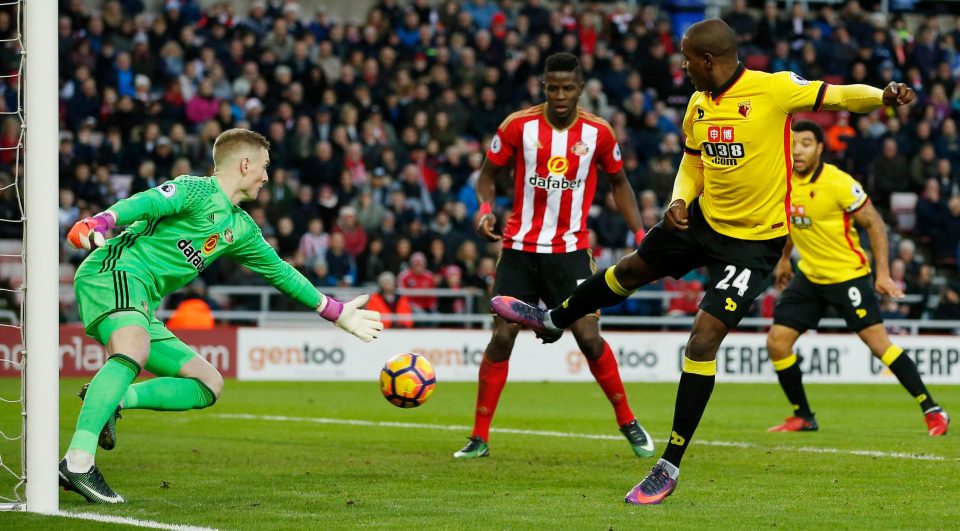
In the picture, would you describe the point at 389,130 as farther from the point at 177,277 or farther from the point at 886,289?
the point at 177,277

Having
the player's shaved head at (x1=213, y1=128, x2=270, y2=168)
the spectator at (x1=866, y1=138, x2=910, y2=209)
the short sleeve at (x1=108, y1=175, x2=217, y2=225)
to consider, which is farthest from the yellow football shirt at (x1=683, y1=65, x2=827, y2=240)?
the spectator at (x1=866, y1=138, x2=910, y2=209)

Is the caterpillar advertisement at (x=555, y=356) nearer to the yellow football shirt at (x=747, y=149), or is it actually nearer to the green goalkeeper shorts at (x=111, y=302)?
the green goalkeeper shorts at (x=111, y=302)

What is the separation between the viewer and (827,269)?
1162 centimetres

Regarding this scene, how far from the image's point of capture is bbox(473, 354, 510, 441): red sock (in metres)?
9.42

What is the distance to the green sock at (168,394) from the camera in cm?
688

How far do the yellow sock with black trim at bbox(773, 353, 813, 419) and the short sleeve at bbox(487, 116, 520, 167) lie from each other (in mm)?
3434

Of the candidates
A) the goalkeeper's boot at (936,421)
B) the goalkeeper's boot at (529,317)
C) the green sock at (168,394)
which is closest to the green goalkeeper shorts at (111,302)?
the green sock at (168,394)

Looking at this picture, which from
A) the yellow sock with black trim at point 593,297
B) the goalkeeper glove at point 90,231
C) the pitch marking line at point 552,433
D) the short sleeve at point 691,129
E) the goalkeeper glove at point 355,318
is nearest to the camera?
the goalkeeper glove at point 90,231

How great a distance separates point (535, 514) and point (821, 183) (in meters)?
6.10

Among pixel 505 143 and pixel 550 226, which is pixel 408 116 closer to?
pixel 505 143

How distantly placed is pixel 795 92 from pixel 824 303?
5298mm

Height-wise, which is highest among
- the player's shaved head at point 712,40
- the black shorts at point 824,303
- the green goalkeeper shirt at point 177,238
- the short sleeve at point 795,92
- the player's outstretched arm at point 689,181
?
the player's shaved head at point 712,40

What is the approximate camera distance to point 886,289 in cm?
1107

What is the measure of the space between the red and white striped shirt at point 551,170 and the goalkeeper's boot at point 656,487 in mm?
2896
